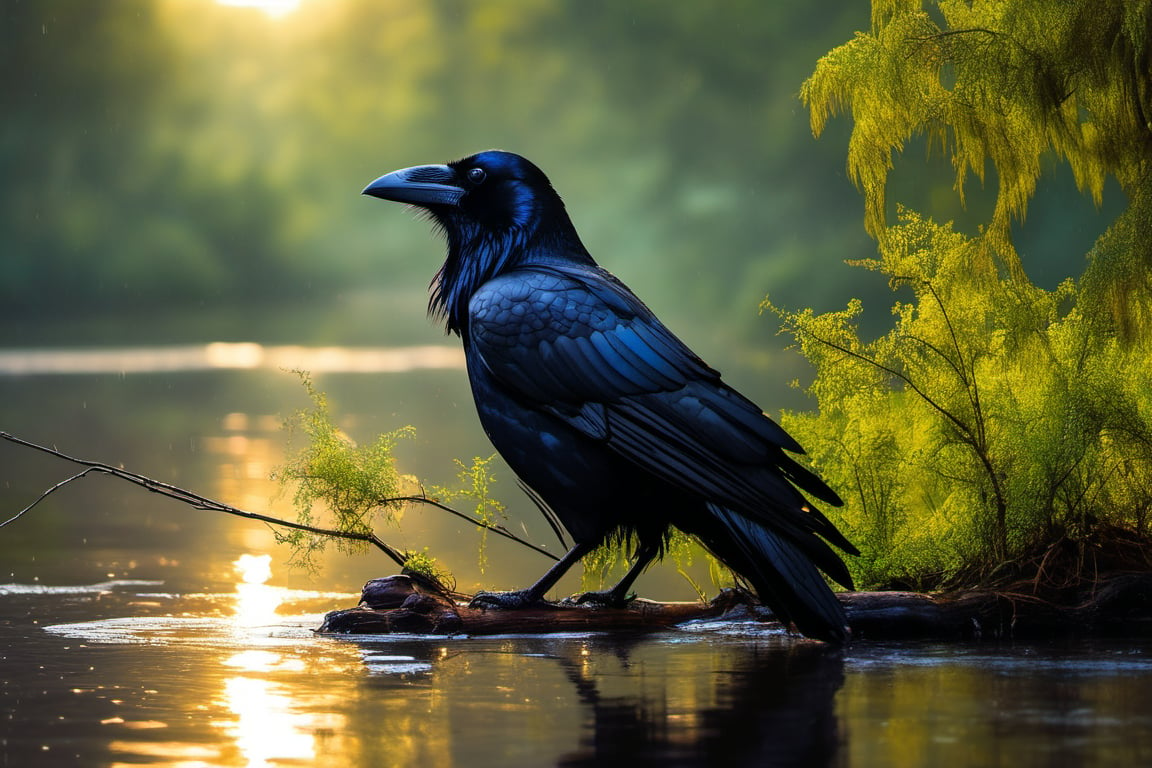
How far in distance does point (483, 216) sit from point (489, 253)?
0.61ft

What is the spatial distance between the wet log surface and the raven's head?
51.9 inches

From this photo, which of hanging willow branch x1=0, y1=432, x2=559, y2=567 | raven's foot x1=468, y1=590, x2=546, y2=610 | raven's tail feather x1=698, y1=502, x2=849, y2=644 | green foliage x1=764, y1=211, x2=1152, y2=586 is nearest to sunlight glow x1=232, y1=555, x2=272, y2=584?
hanging willow branch x1=0, y1=432, x2=559, y2=567

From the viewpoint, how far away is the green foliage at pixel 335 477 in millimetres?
6715

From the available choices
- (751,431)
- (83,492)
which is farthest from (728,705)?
(83,492)

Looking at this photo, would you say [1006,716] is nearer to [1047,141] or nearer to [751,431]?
[751,431]

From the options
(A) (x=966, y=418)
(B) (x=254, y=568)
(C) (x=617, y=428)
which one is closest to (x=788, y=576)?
(C) (x=617, y=428)

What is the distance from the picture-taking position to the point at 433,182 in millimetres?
6473

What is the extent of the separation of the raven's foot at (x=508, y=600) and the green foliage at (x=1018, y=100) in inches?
122

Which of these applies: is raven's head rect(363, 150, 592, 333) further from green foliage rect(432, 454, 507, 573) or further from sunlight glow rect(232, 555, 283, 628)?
sunlight glow rect(232, 555, 283, 628)

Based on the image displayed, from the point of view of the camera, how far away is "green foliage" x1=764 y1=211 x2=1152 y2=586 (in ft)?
20.9

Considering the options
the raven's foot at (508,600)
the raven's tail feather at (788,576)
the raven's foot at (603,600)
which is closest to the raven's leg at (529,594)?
the raven's foot at (508,600)

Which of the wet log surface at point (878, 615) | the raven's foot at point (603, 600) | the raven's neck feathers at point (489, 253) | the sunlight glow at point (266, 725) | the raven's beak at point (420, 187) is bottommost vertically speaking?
the sunlight glow at point (266, 725)

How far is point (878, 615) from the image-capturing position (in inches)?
230

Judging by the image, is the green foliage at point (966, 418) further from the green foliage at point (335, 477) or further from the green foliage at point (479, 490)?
the green foliage at point (335, 477)
